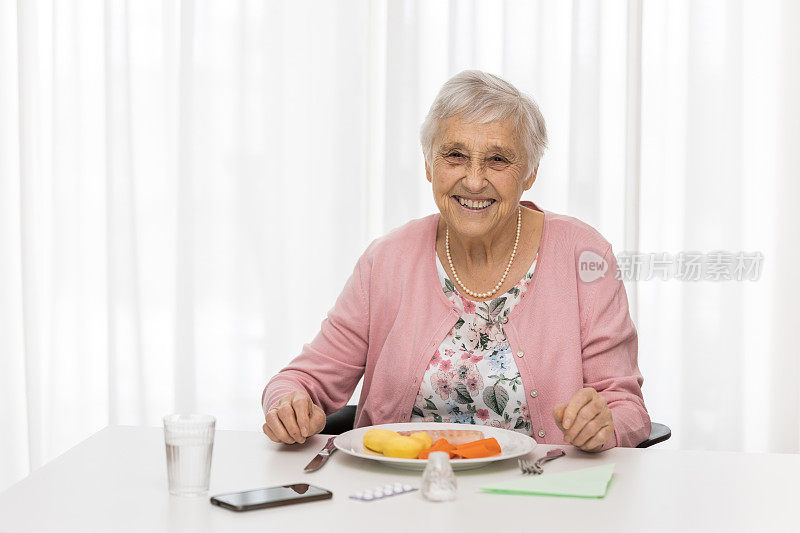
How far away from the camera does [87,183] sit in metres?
3.33

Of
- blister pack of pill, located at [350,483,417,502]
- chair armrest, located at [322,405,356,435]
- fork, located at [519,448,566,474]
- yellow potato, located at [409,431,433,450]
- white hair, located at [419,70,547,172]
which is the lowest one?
chair armrest, located at [322,405,356,435]

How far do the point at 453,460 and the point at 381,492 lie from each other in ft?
0.44

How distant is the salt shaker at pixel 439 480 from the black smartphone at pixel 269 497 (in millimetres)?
130

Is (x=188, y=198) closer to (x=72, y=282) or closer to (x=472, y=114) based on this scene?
(x=72, y=282)

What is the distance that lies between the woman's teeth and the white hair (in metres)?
0.11

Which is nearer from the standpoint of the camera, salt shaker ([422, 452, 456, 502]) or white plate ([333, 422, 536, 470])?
salt shaker ([422, 452, 456, 502])

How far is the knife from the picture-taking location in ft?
4.50

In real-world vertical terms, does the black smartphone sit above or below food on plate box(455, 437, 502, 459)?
below

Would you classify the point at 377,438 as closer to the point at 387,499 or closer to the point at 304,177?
the point at 387,499

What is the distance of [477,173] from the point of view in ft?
5.98

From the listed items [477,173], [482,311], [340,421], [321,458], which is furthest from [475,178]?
[321,458]

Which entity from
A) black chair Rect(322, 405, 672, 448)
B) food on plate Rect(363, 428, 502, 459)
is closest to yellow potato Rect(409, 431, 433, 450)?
food on plate Rect(363, 428, 502, 459)

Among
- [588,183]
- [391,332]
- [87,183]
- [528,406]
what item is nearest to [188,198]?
[87,183]

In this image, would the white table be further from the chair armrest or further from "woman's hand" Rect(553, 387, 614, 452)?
the chair armrest
